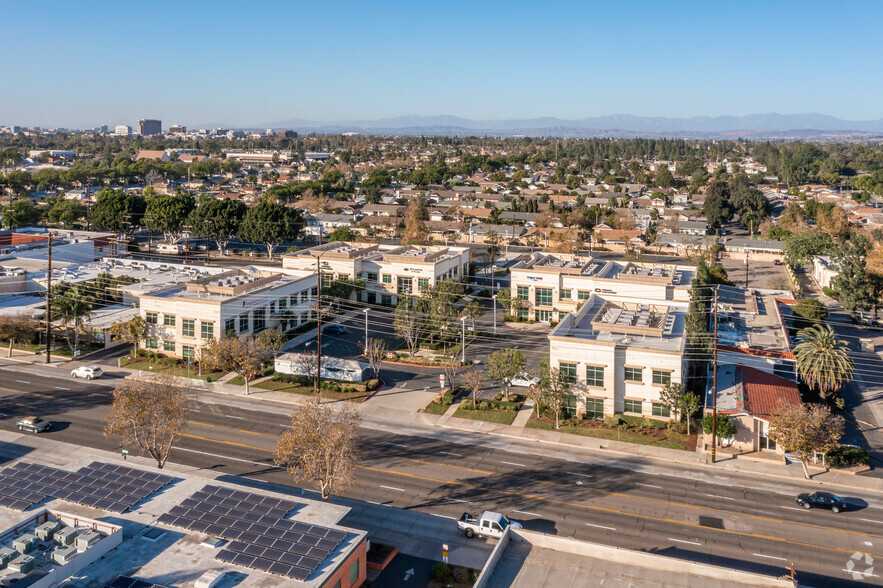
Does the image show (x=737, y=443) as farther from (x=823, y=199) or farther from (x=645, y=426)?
(x=823, y=199)

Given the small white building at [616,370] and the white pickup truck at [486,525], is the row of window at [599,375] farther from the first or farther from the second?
the white pickup truck at [486,525]

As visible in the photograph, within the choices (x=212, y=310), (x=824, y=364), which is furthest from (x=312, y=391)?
(x=824, y=364)

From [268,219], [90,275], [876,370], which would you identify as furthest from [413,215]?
[876,370]

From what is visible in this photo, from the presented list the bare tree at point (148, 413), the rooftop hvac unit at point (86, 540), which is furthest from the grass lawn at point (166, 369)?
the rooftop hvac unit at point (86, 540)

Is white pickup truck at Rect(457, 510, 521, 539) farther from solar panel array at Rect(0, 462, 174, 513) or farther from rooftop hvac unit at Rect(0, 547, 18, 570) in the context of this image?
rooftop hvac unit at Rect(0, 547, 18, 570)

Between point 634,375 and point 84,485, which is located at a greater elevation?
point 84,485

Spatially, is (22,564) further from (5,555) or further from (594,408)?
(594,408)

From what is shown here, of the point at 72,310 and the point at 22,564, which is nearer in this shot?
the point at 22,564
